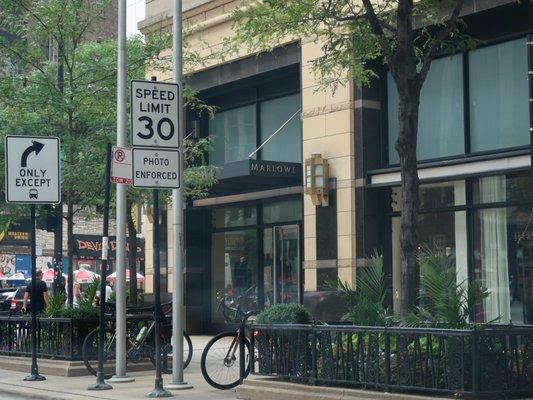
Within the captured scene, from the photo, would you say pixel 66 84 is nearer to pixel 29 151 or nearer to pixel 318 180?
pixel 29 151

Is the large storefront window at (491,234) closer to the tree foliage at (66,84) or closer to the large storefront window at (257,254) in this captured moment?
the large storefront window at (257,254)

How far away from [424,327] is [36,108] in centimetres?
1027

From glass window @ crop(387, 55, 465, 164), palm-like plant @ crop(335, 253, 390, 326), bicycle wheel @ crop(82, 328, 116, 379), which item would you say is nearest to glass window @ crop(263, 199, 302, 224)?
glass window @ crop(387, 55, 465, 164)

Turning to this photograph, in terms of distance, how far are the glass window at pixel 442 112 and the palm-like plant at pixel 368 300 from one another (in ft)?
25.0

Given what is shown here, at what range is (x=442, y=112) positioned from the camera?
65.4 feet

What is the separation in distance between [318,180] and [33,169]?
7124 millimetres

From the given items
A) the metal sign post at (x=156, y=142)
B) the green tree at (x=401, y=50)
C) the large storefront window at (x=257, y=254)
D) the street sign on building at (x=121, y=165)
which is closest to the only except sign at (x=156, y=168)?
the metal sign post at (x=156, y=142)

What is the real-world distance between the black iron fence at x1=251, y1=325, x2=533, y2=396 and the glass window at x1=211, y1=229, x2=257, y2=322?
1284 cm

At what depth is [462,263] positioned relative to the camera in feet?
64.2

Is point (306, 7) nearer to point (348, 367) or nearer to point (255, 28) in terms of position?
point (255, 28)

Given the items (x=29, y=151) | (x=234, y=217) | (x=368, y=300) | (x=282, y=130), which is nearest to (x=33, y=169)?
(x=29, y=151)

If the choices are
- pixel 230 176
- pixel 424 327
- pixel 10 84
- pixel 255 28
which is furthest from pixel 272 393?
pixel 230 176

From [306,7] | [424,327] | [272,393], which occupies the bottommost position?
[272,393]

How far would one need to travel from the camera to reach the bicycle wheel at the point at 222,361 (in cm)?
1402
